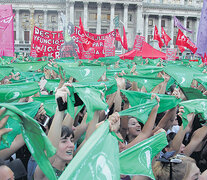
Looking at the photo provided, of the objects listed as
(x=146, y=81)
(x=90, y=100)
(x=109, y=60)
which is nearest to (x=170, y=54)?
(x=109, y=60)

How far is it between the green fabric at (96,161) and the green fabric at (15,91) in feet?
7.72

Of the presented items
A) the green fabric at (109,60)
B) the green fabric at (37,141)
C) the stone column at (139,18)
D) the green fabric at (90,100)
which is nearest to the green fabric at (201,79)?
the green fabric at (90,100)

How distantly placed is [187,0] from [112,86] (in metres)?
60.1

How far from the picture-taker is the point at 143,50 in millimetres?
14438

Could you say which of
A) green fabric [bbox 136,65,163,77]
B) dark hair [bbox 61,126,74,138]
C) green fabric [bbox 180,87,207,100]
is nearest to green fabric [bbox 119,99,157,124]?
dark hair [bbox 61,126,74,138]

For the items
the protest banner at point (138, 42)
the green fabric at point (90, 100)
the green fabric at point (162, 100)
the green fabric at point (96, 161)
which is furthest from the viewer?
the protest banner at point (138, 42)

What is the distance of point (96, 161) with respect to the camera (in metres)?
1.50

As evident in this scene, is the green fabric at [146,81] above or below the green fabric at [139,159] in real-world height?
above

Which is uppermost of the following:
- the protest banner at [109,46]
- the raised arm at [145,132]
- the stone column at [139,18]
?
the stone column at [139,18]

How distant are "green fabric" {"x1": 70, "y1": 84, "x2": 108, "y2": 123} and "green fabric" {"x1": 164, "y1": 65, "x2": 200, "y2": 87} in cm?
287

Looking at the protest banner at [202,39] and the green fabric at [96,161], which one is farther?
the protest banner at [202,39]

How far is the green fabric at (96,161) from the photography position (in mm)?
1359

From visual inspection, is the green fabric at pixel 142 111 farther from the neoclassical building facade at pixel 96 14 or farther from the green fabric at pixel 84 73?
the neoclassical building facade at pixel 96 14

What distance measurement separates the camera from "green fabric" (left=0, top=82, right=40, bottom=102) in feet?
12.2
